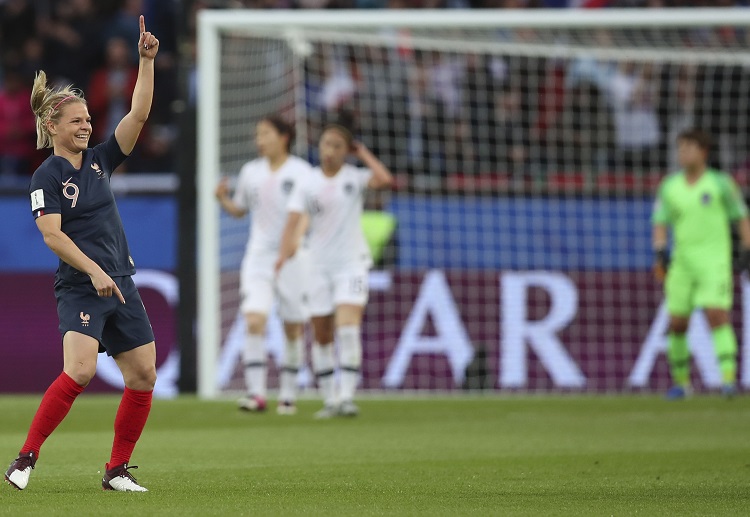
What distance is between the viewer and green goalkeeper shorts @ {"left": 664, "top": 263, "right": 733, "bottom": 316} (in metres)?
12.7

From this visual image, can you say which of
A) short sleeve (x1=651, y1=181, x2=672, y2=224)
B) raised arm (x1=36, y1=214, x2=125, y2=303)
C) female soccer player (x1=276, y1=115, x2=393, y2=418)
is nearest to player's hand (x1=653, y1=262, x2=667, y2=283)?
short sleeve (x1=651, y1=181, x2=672, y2=224)

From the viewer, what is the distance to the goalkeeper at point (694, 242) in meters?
12.8

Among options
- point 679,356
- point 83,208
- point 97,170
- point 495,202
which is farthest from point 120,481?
point 495,202

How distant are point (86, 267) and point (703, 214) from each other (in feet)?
25.8

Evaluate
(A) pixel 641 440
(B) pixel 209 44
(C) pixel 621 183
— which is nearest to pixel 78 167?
(A) pixel 641 440

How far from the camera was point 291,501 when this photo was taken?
19.9ft

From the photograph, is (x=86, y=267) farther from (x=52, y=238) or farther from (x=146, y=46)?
(x=146, y=46)

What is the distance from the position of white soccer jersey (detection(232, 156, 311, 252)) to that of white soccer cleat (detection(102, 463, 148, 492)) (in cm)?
568

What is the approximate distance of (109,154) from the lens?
6.62m

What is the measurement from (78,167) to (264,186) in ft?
18.2

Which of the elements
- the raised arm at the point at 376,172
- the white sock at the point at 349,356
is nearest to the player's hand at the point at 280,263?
the white sock at the point at 349,356

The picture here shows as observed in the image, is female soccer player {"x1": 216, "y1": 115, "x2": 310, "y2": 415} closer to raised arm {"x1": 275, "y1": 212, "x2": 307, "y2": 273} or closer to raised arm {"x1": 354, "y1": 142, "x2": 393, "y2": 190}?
raised arm {"x1": 275, "y1": 212, "x2": 307, "y2": 273}

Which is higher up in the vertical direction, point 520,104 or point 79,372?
point 520,104

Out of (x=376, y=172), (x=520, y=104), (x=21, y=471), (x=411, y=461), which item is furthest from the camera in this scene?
(x=520, y=104)
